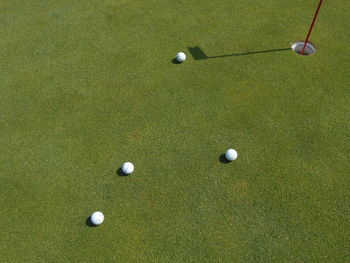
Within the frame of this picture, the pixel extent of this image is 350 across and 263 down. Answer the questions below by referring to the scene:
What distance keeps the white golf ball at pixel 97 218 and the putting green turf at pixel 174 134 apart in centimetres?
14

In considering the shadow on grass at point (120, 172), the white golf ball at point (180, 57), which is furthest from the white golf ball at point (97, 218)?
the white golf ball at point (180, 57)

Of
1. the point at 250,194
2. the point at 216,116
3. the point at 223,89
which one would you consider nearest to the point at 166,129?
the point at 216,116

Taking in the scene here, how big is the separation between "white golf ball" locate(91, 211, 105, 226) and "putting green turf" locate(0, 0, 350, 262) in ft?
0.47

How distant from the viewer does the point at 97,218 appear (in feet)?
17.6

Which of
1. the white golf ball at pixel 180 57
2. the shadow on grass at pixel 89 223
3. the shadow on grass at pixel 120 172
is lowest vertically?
the shadow on grass at pixel 89 223

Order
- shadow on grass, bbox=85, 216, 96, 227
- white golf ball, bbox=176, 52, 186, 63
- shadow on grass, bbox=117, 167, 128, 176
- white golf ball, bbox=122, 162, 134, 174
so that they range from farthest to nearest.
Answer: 1. white golf ball, bbox=176, 52, 186, 63
2. shadow on grass, bbox=117, 167, 128, 176
3. white golf ball, bbox=122, 162, 134, 174
4. shadow on grass, bbox=85, 216, 96, 227

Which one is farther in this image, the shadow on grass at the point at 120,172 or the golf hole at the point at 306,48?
the golf hole at the point at 306,48

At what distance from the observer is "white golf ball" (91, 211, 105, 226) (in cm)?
536

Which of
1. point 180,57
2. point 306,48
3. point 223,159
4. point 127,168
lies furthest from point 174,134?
point 306,48

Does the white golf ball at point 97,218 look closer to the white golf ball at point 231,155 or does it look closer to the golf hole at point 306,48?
the white golf ball at point 231,155

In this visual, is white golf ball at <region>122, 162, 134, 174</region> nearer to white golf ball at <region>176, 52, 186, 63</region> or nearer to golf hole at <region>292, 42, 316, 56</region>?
white golf ball at <region>176, 52, 186, 63</region>

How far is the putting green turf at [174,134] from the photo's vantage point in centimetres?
530

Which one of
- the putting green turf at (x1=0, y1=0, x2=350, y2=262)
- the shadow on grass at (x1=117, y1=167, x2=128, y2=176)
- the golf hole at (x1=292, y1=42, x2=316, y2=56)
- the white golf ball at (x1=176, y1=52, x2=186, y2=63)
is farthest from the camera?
the golf hole at (x1=292, y1=42, x2=316, y2=56)

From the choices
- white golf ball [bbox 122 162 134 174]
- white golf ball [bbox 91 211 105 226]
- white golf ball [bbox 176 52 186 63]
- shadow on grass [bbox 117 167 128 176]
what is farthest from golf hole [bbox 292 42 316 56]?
white golf ball [bbox 91 211 105 226]
